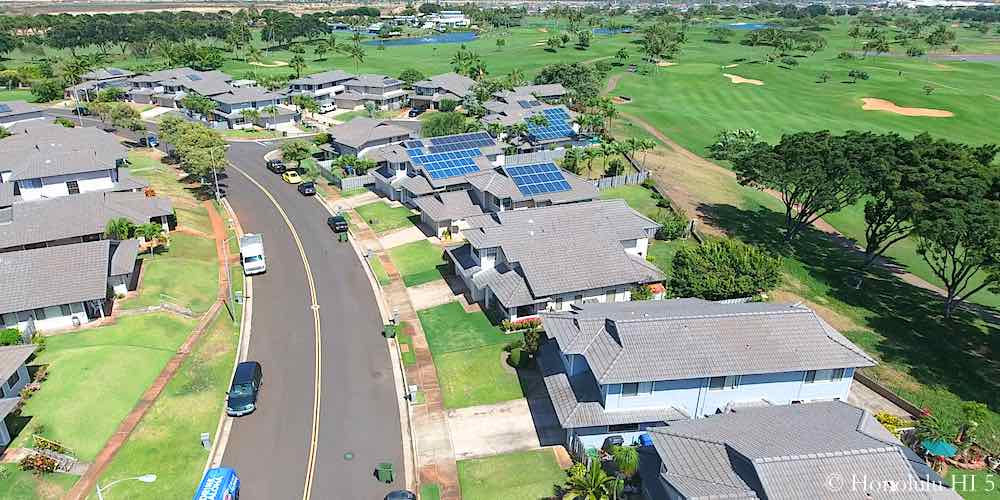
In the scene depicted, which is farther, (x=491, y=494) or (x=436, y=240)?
(x=436, y=240)

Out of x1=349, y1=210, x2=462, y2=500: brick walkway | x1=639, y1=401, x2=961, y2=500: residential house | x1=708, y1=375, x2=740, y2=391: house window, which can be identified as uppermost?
x1=639, y1=401, x2=961, y2=500: residential house

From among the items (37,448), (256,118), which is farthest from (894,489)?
(256,118)

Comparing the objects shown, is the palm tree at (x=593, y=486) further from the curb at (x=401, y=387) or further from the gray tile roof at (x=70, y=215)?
the gray tile roof at (x=70, y=215)

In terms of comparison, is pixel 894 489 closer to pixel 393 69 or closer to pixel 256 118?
pixel 256 118

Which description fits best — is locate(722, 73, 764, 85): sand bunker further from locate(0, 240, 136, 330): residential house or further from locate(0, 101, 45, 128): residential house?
locate(0, 101, 45, 128): residential house

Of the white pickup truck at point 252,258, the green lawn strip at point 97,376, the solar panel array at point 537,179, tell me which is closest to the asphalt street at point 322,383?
the white pickup truck at point 252,258

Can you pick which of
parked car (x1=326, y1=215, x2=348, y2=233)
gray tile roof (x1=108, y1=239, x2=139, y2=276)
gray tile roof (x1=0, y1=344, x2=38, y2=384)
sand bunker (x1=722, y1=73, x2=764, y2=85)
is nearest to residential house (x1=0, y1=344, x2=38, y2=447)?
gray tile roof (x1=0, y1=344, x2=38, y2=384)
